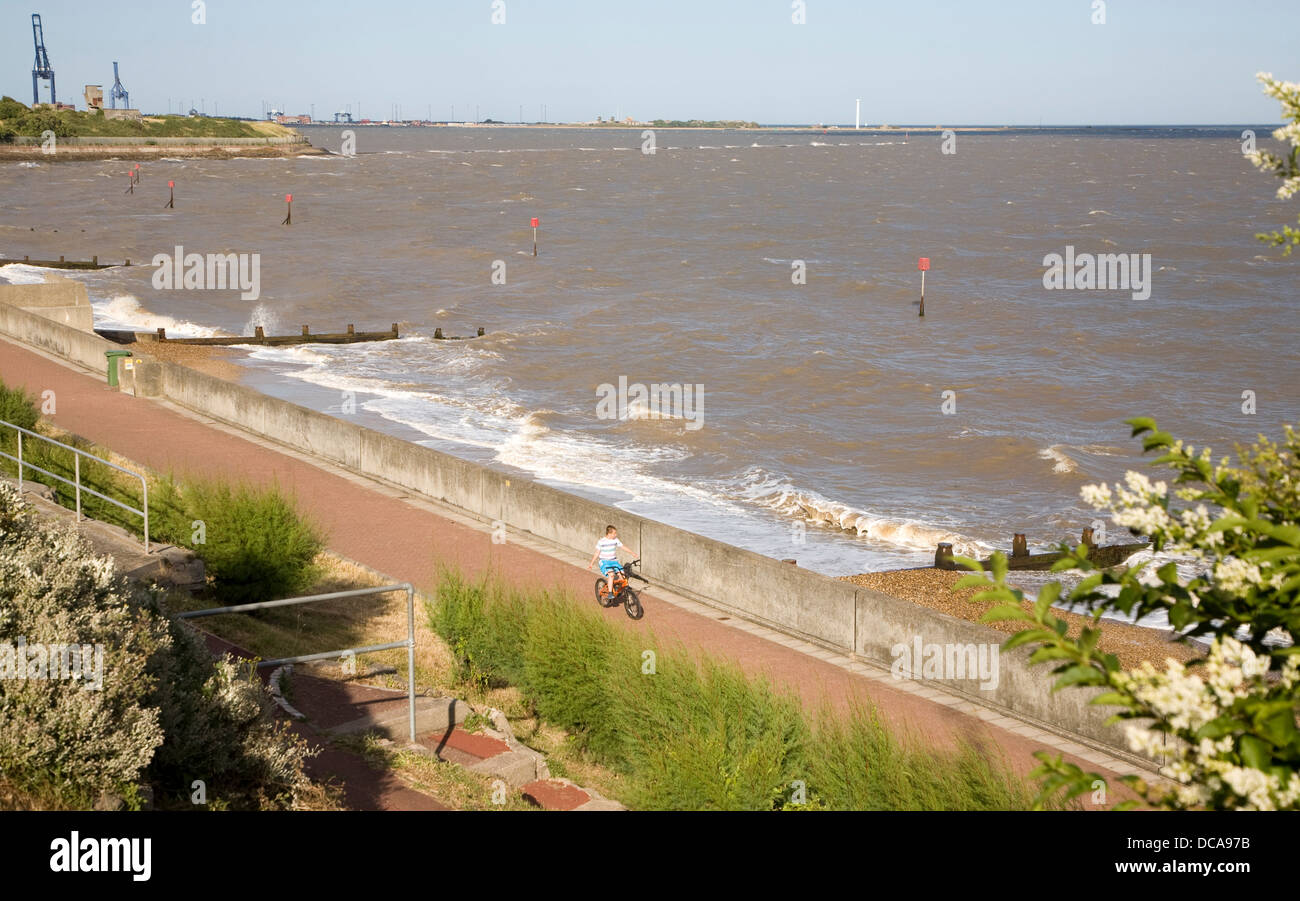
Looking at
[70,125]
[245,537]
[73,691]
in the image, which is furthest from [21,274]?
[70,125]

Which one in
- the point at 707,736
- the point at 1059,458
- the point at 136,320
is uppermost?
the point at 136,320

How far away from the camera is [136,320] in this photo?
144 feet

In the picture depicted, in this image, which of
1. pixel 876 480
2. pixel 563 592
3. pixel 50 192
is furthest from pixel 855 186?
pixel 563 592

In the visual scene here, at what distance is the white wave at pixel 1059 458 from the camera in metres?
26.4

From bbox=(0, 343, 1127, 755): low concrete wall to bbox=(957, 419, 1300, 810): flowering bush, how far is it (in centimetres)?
473

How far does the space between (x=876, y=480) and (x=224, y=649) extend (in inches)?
659

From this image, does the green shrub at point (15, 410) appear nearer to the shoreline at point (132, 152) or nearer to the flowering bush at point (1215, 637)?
the flowering bush at point (1215, 637)

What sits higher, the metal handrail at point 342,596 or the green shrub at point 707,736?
the metal handrail at point 342,596

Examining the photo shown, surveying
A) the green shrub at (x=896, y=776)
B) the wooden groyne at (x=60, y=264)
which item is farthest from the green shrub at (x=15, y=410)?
the wooden groyne at (x=60, y=264)

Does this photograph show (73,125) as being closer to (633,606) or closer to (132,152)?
(132,152)

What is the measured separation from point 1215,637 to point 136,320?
149ft

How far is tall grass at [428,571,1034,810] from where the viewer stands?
7.75 meters

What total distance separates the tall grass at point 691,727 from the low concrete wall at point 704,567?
39.6 inches

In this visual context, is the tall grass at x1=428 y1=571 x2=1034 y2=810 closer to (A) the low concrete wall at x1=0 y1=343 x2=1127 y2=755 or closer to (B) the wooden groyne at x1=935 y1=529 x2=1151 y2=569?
(A) the low concrete wall at x1=0 y1=343 x2=1127 y2=755
